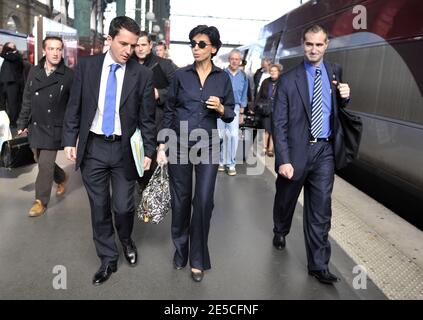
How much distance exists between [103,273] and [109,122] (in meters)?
1.14

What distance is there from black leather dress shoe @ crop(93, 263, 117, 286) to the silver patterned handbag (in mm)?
546

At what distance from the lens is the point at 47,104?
4.79 m

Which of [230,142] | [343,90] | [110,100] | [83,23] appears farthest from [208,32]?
[83,23]

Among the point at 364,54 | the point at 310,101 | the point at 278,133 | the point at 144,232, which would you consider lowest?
the point at 144,232

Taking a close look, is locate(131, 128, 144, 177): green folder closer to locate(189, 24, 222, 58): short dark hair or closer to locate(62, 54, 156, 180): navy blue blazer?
locate(62, 54, 156, 180): navy blue blazer

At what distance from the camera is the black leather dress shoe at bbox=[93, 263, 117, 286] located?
3.28 meters

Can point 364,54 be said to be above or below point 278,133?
above

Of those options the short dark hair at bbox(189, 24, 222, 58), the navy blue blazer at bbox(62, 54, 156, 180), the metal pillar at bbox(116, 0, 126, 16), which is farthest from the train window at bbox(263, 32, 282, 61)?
the metal pillar at bbox(116, 0, 126, 16)

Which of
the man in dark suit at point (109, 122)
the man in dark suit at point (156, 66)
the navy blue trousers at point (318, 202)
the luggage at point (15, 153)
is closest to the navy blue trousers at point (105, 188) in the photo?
the man in dark suit at point (109, 122)

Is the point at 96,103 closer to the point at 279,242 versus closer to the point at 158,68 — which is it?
the point at 158,68
